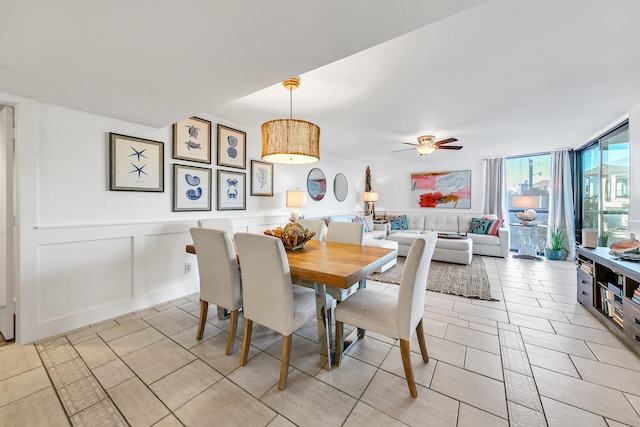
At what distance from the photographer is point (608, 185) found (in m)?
3.60

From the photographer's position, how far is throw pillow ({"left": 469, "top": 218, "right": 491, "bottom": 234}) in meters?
5.30

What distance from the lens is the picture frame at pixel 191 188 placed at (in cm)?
283

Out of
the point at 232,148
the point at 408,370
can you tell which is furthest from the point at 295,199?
the point at 408,370

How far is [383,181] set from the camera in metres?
7.12

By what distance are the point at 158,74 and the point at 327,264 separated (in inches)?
64.3

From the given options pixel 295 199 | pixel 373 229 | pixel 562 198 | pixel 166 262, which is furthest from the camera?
pixel 373 229

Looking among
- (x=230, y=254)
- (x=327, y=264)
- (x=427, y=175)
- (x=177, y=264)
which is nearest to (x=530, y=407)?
(x=327, y=264)

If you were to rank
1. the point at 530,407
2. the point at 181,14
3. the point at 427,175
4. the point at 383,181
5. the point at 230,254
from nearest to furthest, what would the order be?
the point at 181,14 < the point at 530,407 < the point at 230,254 < the point at 427,175 < the point at 383,181

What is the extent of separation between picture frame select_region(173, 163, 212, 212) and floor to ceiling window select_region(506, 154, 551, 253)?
18.6ft

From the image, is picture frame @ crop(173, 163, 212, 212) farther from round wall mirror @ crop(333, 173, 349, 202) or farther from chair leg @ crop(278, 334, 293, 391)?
round wall mirror @ crop(333, 173, 349, 202)

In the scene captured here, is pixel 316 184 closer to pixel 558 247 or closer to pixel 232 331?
Answer: pixel 232 331

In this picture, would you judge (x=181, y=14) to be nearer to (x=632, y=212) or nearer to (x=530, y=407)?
(x=530, y=407)

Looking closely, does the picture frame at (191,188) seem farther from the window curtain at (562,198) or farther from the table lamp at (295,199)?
the window curtain at (562,198)

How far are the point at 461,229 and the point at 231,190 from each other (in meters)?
Answer: 5.09
